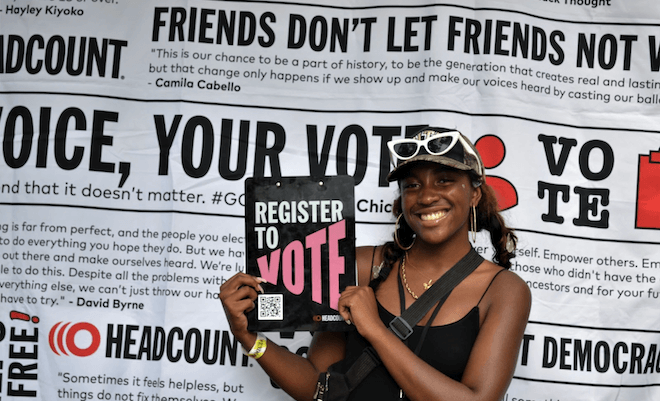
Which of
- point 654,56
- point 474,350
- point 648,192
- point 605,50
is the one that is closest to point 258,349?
point 474,350

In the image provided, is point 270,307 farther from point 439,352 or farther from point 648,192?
point 648,192

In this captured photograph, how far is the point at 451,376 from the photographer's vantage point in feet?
6.81

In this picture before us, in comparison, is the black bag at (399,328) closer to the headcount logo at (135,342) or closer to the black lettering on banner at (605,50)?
the headcount logo at (135,342)

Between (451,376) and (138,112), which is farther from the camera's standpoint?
(138,112)

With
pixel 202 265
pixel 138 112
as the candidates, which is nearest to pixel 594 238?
pixel 202 265

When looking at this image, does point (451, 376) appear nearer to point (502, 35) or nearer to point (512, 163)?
point (512, 163)

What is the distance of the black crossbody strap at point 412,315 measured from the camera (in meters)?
2.10

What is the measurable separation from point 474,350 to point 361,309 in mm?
339

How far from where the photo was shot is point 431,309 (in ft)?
7.00

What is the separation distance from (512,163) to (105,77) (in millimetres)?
1894

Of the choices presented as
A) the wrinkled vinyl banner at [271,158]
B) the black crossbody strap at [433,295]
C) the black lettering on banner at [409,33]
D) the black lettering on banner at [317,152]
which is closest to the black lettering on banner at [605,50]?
the wrinkled vinyl banner at [271,158]

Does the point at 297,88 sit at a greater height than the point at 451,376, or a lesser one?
greater

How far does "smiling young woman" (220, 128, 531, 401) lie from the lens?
2010 millimetres

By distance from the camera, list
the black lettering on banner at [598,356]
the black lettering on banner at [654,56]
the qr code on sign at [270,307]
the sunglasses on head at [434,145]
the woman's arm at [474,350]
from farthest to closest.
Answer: the black lettering on banner at [654,56] < the black lettering on banner at [598,356] < the qr code on sign at [270,307] < the sunglasses on head at [434,145] < the woman's arm at [474,350]
